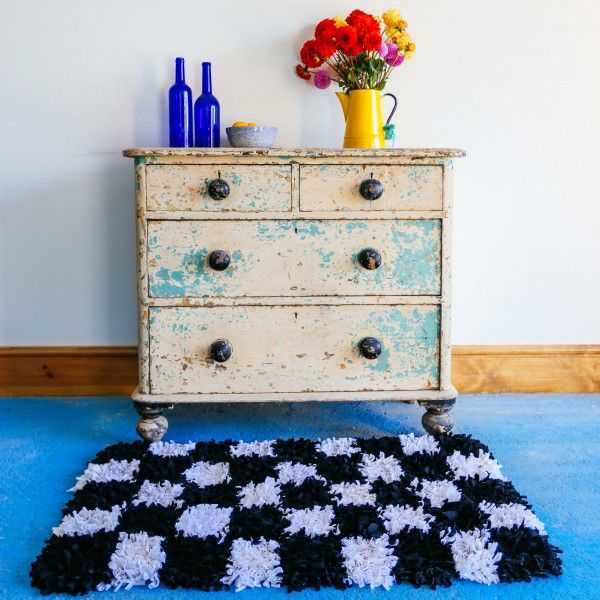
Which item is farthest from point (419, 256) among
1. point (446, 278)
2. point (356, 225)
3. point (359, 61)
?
point (359, 61)

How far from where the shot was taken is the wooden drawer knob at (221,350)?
2.19m

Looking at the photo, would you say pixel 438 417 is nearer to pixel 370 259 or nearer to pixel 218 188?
pixel 370 259

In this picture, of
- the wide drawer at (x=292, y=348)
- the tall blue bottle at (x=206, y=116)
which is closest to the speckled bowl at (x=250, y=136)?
the tall blue bottle at (x=206, y=116)

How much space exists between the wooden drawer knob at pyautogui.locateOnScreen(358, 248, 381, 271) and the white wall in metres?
0.67

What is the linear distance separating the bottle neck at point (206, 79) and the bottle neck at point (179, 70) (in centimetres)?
7

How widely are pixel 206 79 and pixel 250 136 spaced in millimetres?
360

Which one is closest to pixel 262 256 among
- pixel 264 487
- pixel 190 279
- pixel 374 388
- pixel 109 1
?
pixel 190 279

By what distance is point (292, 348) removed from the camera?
2240 mm

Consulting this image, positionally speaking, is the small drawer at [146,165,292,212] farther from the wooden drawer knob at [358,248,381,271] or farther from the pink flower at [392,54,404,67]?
the pink flower at [392,54,404,67]

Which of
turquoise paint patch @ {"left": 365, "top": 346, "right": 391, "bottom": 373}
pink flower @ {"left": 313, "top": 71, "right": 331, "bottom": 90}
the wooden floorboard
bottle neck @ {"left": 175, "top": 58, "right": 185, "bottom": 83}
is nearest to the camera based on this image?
turquoise paint patch @ {"left": 365, "top": 346, "right": 391, "bottom": 373}

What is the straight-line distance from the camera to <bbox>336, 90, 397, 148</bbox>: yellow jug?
2410 millimetres

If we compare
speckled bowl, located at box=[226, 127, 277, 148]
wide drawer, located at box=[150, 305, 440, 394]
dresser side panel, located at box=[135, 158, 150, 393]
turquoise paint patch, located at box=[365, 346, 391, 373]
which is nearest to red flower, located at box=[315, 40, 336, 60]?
speckled bowl, located at box=[226, 127, 277, 148]

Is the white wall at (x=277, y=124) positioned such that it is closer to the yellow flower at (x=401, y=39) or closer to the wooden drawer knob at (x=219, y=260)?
the yellow flower at (x=401, y=39)

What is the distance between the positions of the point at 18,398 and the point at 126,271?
63 centimetres
